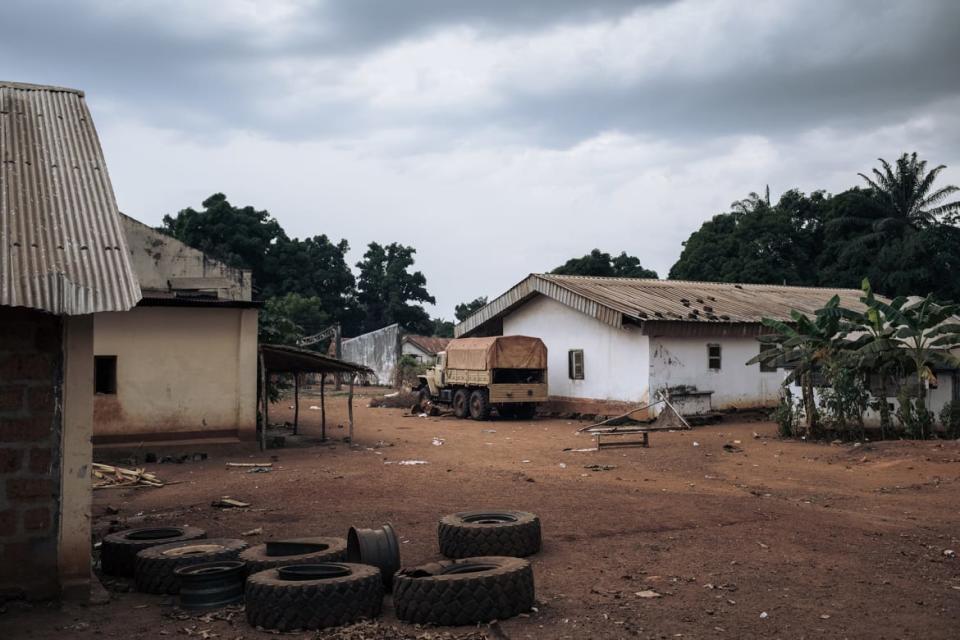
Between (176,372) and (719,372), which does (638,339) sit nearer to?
(719,372)

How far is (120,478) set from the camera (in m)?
14.6

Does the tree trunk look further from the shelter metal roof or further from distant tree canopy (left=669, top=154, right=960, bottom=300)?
distant tree canopy (left=669, top=154, right=960, bottom=300)

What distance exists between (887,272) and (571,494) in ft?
132

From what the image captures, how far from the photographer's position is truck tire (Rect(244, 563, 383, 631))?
6.58m

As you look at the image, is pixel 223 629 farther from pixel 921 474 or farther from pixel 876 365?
pixel 876 365

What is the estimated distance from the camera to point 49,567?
7.45 metres

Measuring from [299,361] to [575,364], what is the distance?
11603 mm

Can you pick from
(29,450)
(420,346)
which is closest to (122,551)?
(29,450)

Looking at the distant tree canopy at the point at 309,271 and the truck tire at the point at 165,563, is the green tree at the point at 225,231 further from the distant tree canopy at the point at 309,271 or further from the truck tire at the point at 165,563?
the truck tire at the point at 165,563

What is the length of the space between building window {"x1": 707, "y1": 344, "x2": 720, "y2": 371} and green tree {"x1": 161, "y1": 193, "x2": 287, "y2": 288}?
118ft

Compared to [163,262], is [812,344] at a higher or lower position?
lower

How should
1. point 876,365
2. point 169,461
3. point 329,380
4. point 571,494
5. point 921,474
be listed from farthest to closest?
point 329,380 < point 876,365 < point 169,461 < point 921,474 < point 571,494

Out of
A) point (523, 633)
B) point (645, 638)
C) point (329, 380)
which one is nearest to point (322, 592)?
point (523, 633)

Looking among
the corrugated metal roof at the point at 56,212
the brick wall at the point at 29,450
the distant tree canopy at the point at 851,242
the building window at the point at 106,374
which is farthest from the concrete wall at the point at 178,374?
the distant tree canopy at the point at 851,242
